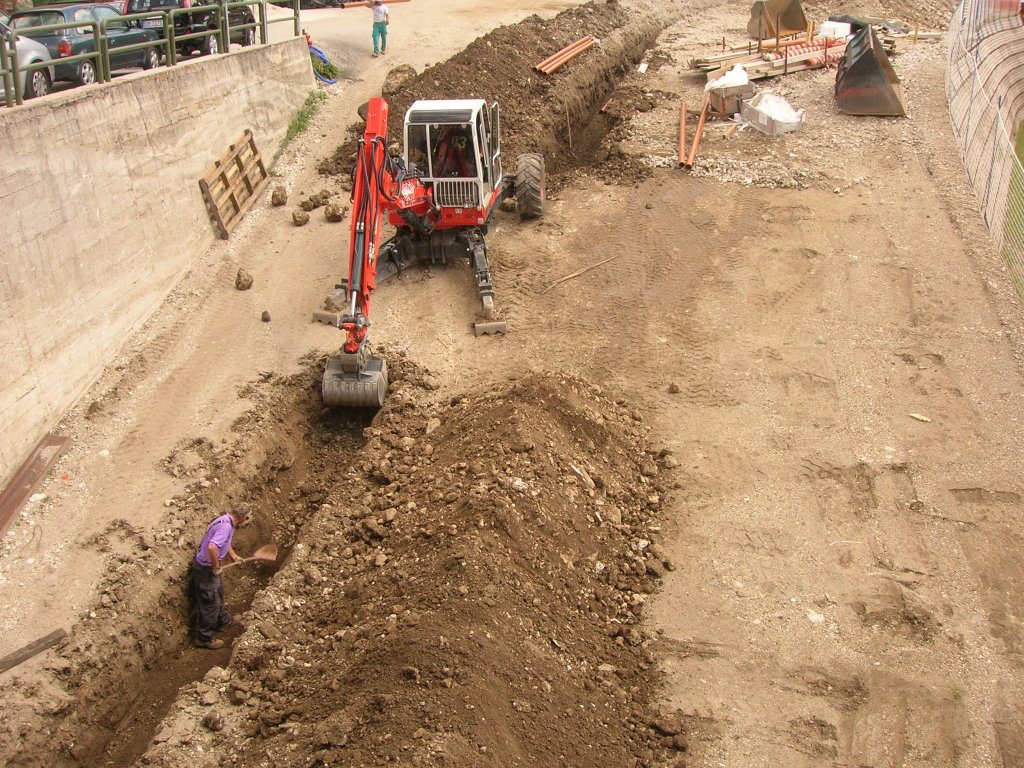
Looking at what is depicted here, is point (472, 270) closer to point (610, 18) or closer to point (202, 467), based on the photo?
point (202, 467)

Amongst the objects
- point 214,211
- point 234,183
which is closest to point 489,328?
point 214,211

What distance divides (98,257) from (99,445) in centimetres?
275

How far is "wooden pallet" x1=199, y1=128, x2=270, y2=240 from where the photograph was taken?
1488 centimetres

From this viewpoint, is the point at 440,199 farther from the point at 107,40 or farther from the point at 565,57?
the point at 565,57

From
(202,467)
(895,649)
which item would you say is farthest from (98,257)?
(895,649)

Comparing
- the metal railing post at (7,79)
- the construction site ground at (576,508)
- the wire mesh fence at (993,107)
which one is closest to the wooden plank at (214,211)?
the construction site ground at (576,508)

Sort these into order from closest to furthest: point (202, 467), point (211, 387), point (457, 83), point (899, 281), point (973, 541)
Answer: point (973, 541) → point (202, 467) → point (211, 387) → point (899, 281) → point (457, 83)

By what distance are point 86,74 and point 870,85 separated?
1561 cm

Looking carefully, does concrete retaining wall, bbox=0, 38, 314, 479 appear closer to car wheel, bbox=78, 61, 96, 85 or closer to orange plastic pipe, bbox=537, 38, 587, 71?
car wheel, bbox=78, 61, 96, 85

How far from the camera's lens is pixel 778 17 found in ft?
80.9

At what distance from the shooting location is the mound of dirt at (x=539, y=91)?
18703 millimetres

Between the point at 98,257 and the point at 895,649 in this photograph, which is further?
the point at 98,257

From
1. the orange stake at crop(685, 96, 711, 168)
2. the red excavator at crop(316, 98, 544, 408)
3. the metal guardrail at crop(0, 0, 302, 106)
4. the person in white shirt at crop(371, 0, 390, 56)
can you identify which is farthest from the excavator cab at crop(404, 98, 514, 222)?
the person in white shirt at crop(371, 0, 390, 56)

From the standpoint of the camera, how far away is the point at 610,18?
1061 inches
